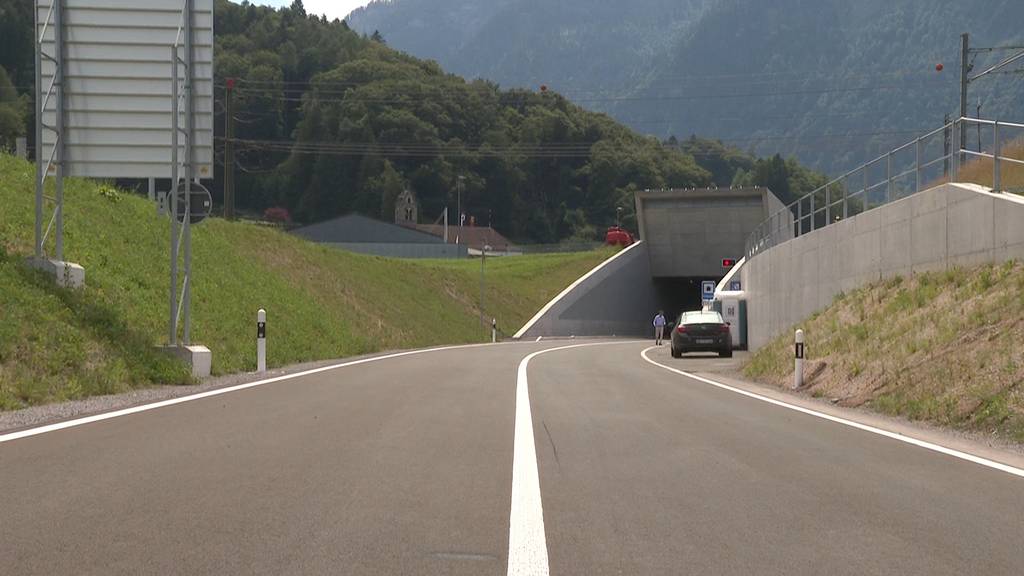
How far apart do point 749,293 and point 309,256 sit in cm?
1892

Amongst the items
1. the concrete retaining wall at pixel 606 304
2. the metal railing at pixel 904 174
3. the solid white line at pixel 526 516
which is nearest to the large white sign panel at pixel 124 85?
the solid white line at pixel 526 516

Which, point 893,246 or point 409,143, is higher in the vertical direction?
point 409,143

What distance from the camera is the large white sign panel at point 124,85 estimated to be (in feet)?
63.2

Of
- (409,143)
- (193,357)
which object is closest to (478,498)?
(193,357)

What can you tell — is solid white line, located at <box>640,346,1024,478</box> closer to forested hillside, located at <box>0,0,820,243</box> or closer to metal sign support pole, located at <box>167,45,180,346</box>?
metal sign support pole, located at <box>167,45,180,346</box>

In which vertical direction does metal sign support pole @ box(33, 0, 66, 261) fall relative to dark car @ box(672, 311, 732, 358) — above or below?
above

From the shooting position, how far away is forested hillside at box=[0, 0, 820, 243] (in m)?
127

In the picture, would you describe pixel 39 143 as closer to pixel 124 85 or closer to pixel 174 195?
pixel 124 85

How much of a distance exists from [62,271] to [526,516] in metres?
13.9

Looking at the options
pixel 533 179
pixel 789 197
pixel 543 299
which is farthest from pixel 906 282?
pixel 789 197

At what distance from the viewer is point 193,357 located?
18.1 m

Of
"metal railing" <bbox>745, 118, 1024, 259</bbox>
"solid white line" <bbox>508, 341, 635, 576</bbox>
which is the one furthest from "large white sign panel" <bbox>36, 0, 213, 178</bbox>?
"metal railing" <bbox>745, 118, 1024, 259</bbox>

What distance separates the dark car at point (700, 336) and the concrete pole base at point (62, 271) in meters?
19.8

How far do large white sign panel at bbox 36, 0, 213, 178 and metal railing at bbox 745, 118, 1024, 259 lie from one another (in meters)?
13.3
